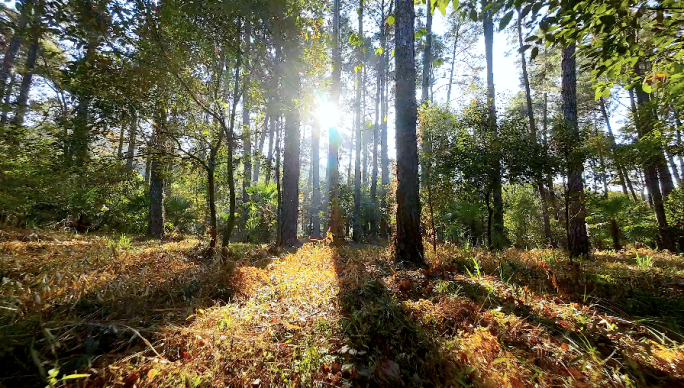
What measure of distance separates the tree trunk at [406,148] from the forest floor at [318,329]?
865 mm

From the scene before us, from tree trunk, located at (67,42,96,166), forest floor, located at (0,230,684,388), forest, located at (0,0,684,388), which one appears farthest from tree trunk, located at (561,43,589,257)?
tree trunk, located at (67,42,96,166)

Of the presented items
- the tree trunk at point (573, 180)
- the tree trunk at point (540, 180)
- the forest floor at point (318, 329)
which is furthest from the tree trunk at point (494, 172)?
the forest floor at point (318, 329)

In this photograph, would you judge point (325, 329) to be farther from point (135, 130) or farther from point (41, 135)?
point (41, 135)

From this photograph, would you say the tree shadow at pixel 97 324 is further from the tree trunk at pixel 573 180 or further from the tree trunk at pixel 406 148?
the tree trunk at pixel 573 180

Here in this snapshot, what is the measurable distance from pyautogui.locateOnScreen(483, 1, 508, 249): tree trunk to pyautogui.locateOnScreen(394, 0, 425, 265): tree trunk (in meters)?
1.32

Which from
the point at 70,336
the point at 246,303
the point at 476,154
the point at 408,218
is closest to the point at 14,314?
the point at 70,336

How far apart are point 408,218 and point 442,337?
2476 mm

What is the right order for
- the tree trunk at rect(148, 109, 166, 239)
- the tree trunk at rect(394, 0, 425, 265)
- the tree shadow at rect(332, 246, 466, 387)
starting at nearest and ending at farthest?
the tree shadow at rect(332, 246, 466, 387) < the tree trunk at rect(394, 0, 425, 265) < the tree trunk at rect(148, 109, 166, 239)

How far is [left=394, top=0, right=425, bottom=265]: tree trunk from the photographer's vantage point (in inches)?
175

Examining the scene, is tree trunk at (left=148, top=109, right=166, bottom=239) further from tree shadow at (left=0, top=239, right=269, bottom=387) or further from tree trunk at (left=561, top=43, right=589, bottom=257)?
tree trunk at (left=561, top=43, right=589, bottom=257)

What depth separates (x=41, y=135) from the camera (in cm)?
424

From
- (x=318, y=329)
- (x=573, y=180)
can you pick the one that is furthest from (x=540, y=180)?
(x=318, y=329)

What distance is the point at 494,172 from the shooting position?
670 centimetres

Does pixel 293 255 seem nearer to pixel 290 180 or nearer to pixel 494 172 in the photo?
pixel 290 180
